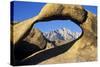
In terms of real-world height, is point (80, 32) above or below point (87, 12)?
below

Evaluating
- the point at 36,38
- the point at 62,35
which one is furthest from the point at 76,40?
the point at 36,38

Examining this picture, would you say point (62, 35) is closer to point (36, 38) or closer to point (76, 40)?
point (76, 40)
